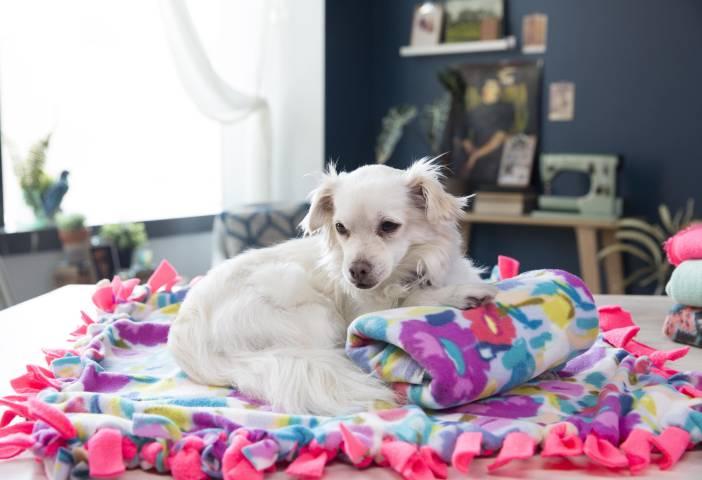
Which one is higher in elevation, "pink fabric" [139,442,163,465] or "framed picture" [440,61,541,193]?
"framed picture" [440,61,541,193]

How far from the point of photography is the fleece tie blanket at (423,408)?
968 mm

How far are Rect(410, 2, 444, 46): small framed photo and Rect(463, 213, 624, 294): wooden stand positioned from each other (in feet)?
4.39

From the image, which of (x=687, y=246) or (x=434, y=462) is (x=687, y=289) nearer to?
(x=687, y=246)

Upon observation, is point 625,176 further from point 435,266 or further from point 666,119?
point 435,266

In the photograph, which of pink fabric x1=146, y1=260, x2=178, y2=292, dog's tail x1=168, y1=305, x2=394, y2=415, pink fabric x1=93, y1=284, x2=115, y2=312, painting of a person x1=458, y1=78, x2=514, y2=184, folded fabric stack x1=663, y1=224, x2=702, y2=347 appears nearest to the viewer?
dog's tail x1=168, y1=305, x2=394, y2=415

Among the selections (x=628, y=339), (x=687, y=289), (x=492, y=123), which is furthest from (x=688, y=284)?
(x=492, y=123)

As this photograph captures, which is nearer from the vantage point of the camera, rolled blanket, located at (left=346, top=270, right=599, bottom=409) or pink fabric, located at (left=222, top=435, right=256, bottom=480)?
pink fabric, located at (left=222, top=435, right=256, bottom=480)

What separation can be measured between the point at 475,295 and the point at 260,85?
3.24 meters

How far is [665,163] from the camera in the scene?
3920mm

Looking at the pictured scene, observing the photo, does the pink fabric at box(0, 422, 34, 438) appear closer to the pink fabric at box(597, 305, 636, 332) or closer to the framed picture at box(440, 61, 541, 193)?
the pink fabric at box(597, 305, 636, 332)

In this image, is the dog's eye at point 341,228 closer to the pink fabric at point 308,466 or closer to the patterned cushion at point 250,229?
the pink fabric at point 308,466

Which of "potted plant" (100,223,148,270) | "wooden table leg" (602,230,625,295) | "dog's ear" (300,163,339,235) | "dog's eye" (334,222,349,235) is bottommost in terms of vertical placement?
"wooden table leg" (602,230,625,295)

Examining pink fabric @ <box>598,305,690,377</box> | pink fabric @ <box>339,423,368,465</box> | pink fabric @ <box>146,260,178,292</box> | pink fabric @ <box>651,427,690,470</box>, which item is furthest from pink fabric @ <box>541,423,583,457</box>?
pink fabric @ <box>146,260,178,292</box>

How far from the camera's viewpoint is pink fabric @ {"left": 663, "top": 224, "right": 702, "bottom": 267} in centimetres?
153
